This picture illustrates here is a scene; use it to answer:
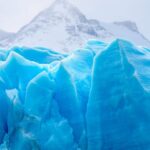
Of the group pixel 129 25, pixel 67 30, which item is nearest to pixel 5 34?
pixel 67 30

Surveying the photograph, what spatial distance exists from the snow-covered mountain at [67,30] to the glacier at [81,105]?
66.7m

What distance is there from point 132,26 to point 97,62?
84.1 metres

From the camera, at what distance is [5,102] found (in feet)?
23.5

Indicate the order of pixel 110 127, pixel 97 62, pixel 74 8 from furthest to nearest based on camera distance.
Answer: pixel 74 8, pixel 97 62, pixel 110 127

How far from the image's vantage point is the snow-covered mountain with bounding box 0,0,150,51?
77.2 meters

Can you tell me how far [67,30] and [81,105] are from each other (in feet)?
250

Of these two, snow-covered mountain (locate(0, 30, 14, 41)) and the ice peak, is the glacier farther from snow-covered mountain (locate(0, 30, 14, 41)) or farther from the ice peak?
the ice peak

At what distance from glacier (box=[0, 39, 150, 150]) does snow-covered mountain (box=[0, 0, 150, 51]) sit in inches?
2627

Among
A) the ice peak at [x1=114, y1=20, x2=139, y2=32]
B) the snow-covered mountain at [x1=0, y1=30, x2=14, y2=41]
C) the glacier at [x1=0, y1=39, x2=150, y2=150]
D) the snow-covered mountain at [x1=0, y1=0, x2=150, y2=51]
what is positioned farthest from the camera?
the ice peak at [x1=114, y1=20, x2=139, y2=32]

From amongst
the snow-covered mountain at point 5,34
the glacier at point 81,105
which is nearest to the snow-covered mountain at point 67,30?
the snow-covered mountain at point 5,34

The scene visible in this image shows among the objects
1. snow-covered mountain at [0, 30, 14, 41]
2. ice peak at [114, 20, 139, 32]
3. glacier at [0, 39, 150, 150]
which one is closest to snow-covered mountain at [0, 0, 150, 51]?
ice peak at [114, 20, 139, 32]

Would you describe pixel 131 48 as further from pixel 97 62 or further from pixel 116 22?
pixel 116 22

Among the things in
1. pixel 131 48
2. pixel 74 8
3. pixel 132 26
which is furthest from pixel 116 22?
pixel 131 48

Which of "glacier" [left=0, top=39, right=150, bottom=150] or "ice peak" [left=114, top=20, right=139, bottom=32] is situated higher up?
"glacier" [left=0, top=39, right=150, bottom=150]
